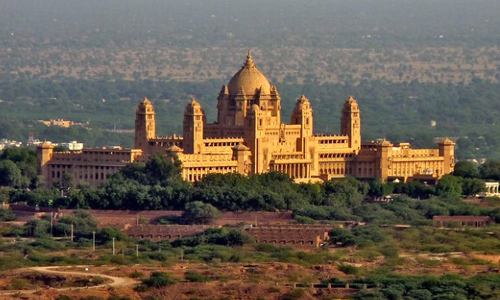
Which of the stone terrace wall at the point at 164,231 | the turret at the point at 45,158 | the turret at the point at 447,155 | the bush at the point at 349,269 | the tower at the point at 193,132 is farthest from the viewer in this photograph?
the turret at the point at 447,155

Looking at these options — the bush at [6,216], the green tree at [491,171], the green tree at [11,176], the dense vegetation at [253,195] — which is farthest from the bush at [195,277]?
the green tree at [491,171]

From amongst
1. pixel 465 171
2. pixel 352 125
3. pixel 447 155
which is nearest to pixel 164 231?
pixel 465 171

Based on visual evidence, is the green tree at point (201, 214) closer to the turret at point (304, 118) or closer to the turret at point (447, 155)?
the turret at point (304, 118)

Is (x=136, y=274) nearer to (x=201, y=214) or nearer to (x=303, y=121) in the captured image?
(x=201, y=214)

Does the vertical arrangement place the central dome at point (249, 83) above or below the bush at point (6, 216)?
above

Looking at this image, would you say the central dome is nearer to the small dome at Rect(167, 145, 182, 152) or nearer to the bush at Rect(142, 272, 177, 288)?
the small dome at Rect(167, 145, 182, 152)

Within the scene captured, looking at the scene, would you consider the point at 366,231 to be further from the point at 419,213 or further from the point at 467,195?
the point at 467,195

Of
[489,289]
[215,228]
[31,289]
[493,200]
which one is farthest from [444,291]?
[493,200]
